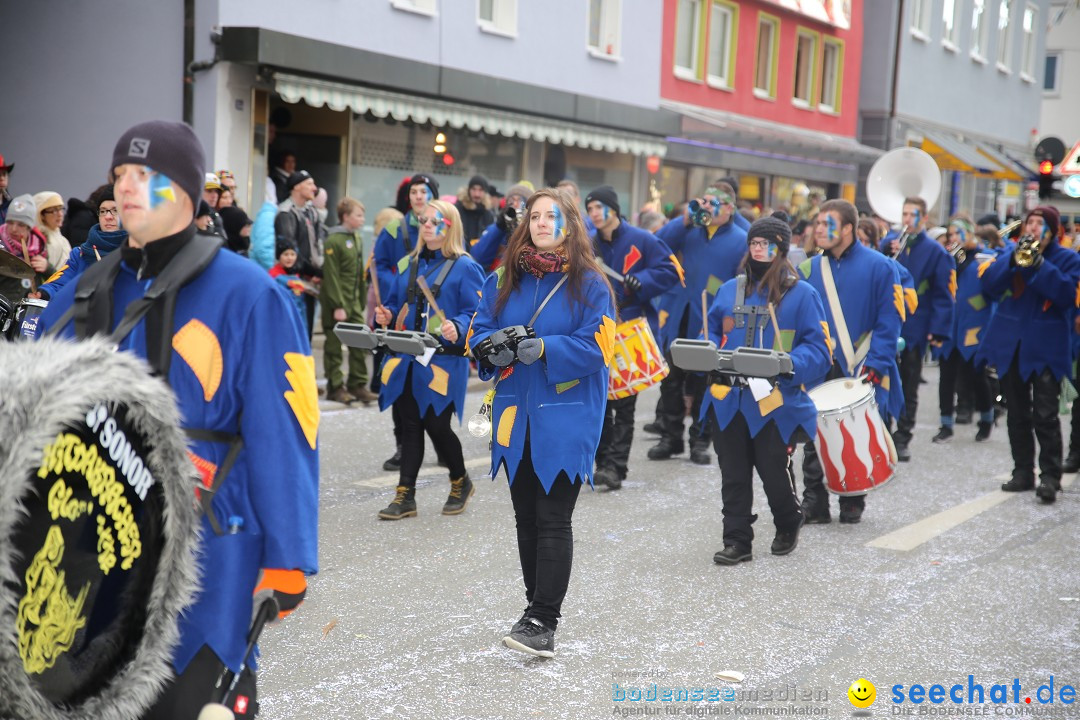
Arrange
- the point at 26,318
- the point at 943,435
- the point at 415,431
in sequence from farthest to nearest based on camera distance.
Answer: the point at 943,435, the point at 415,431, the point at 26,318

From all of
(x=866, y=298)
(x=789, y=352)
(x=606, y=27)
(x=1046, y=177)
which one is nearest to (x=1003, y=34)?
(x=606, y=27)

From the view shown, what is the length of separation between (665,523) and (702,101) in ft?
55.7

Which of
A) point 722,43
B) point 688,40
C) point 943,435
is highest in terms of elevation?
point 722,43

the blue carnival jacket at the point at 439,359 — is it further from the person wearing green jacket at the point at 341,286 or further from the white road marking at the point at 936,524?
the person wearing green jacket at the point at 341,286

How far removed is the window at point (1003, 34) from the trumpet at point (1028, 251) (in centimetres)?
2893

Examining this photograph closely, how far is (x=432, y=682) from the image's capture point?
456 centimetres

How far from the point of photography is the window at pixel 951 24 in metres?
31.5

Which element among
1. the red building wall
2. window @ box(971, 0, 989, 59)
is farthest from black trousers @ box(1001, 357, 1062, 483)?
window @ box(971, 0, 989, 59)

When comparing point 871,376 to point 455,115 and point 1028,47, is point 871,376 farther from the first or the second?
point 1028,47

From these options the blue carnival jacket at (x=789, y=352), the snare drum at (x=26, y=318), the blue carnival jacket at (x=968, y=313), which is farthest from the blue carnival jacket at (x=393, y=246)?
Answer: the blue carnival jacket at (x=968, y=313)

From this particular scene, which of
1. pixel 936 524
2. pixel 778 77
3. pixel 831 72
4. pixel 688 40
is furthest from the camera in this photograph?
pixel 831 72

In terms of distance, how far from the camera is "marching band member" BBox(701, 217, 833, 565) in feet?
21.0

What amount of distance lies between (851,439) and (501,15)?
1205cm

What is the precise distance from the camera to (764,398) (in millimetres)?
6352
